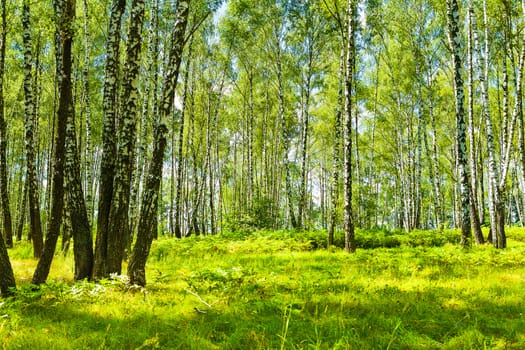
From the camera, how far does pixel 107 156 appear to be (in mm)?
7863

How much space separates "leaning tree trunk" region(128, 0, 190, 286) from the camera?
7.17 meters

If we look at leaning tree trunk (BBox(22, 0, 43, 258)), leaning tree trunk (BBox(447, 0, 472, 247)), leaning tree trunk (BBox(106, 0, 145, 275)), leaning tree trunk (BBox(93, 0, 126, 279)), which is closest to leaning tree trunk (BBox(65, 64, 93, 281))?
leaning tree trunk (BBox(93, 0, 126, 279))

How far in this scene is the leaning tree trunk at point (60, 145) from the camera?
728 centimetres

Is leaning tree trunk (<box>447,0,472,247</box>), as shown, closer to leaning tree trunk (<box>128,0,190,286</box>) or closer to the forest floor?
the forest floor

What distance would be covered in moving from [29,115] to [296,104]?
24.4 m

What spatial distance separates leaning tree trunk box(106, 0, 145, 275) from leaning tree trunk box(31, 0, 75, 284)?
105cm

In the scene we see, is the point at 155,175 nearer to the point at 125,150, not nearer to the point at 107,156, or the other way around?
the point at 125,150

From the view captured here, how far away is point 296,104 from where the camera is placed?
33.4m

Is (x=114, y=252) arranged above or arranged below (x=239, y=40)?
below

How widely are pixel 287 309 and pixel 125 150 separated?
4462 millimetres

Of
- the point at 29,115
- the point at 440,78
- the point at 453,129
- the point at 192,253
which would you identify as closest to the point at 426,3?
the point at 440,78

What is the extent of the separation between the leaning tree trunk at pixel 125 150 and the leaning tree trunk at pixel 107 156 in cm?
19

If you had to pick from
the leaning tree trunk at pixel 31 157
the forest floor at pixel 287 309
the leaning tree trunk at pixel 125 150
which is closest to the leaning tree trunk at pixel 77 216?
the leaning tree trunk at pixel 125 150

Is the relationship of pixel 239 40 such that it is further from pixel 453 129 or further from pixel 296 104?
pixel 453 129
